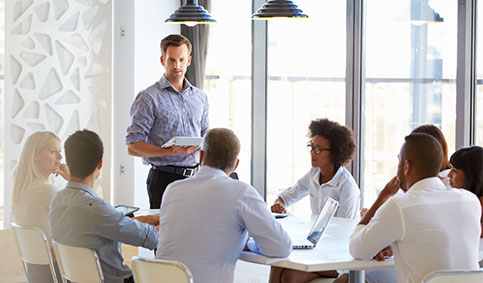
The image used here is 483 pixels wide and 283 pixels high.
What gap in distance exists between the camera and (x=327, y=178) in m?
3.99

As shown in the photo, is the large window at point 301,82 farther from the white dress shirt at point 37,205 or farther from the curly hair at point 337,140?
the white dress shirt at point 37,205

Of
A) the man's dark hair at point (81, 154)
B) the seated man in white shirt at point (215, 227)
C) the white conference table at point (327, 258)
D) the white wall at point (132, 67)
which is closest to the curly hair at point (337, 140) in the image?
the white conference table at point (327, 258)

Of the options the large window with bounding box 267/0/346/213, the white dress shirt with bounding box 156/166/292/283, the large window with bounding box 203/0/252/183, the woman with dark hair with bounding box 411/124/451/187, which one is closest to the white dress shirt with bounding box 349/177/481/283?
the white dress shirt with bounding box 156/166/292/283

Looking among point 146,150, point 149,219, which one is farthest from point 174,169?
point 149,219

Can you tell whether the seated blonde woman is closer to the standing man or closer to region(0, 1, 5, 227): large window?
the standing man

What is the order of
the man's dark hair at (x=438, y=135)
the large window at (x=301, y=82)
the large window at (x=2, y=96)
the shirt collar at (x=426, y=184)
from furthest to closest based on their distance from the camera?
the large window at (x=2, y=96), the large window at (x=301, y=82), the man's dark hair at (x=438, y=135), the shirt collar at (x=426, y=184)

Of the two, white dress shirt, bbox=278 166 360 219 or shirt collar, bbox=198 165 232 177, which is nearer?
shirt collar, bbox=198 165 232 177

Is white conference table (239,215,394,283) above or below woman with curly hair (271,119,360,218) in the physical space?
below

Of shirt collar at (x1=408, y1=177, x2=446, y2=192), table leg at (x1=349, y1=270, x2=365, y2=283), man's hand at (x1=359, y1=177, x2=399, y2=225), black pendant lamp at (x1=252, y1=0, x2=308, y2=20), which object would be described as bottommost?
table leg at (x1=349, y1=270, x2=365, y2=283)

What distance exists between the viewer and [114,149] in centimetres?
685

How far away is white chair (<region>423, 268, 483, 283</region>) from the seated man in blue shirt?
4.38ft

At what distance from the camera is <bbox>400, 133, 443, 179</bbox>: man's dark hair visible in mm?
2742

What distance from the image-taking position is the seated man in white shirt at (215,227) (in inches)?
109

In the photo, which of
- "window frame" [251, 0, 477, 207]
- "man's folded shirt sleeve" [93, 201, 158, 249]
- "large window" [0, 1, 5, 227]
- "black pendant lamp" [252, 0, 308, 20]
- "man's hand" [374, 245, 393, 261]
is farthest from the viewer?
"large window" [0, 1, 5, 227]
